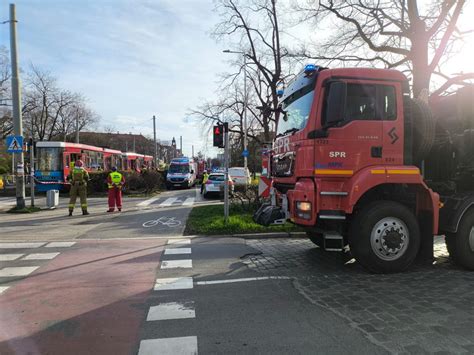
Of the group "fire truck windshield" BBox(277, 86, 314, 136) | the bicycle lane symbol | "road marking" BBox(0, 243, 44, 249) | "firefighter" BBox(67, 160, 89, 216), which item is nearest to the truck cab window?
"fire truck windshield" BBox(277, 86, 314, 136)

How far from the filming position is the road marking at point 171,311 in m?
4.62

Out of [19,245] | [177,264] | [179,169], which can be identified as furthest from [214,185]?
[177,264]

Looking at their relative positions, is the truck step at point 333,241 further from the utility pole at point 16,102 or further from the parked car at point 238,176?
the parked car at point 238,176

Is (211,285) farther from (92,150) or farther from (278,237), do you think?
(92,150)

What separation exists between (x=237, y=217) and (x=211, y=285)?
6.22 meters

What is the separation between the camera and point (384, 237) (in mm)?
6188

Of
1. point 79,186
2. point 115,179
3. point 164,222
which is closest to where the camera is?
point 164,222

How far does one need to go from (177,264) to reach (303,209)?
2.63m

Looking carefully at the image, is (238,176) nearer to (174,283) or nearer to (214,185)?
(214,185)

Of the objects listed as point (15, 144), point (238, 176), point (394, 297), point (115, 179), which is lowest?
point (394, 297)

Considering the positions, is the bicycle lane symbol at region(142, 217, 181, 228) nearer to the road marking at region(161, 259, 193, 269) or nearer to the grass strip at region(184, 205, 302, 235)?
the grass strip at region(184, 205, 302, 235)

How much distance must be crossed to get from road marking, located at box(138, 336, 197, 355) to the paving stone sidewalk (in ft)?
5.83

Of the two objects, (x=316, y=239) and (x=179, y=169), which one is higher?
(x=179, y=169)

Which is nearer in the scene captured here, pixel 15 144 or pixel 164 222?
pixel 164 222
